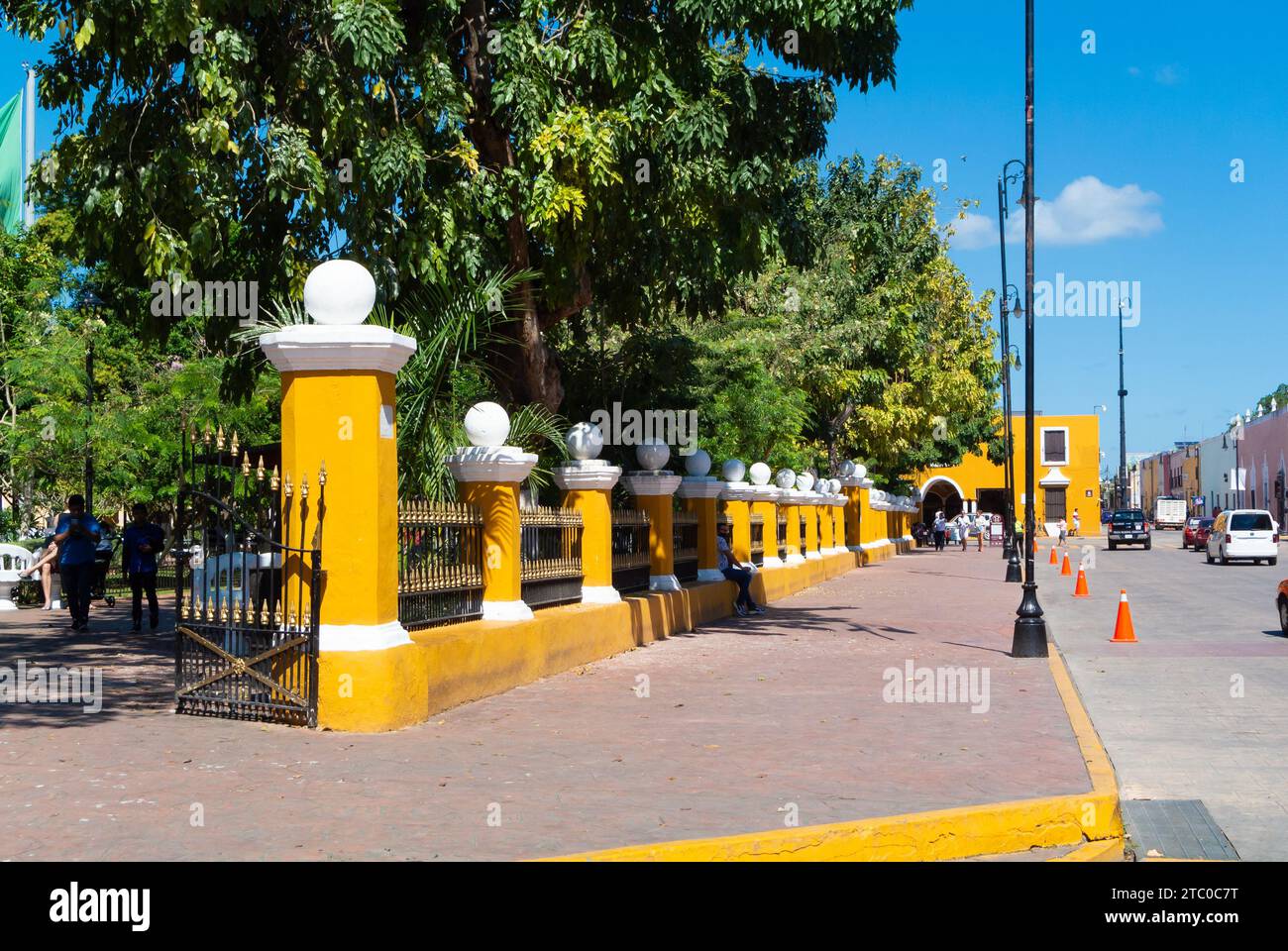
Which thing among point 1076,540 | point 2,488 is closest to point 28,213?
point 2,488

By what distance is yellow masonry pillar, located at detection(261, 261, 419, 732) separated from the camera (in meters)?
9.45

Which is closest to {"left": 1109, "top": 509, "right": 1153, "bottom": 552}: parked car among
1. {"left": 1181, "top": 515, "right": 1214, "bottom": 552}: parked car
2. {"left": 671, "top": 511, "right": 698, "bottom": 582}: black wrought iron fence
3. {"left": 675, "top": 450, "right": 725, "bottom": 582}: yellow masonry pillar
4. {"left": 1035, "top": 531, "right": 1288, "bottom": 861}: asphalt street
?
{"left": 1181, "top": 515, "right": 1214, "bottom": 552}: parked car

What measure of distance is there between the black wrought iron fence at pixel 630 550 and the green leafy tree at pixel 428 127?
284 centimetres

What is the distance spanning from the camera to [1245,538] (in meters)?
41.3

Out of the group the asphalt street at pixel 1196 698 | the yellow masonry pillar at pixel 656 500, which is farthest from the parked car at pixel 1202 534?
the yellow masonry pillar at pixel 656 500

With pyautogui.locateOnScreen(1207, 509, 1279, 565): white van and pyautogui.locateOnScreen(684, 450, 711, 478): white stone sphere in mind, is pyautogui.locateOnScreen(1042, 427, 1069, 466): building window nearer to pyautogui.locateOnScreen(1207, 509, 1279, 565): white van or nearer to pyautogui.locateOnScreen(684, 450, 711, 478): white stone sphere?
pyautogui.locateOnScreen(1207, 509, 1279, 565): white van

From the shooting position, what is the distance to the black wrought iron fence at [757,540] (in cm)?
2429

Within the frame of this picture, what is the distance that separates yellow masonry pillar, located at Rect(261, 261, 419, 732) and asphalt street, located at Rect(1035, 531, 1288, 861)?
5027 mm

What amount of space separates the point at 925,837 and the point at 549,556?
803cm

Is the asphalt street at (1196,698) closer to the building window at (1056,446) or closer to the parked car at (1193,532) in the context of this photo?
the parked car at (1193,532)

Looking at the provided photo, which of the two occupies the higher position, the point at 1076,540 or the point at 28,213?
the point at 28,213

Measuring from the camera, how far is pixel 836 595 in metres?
26.4
